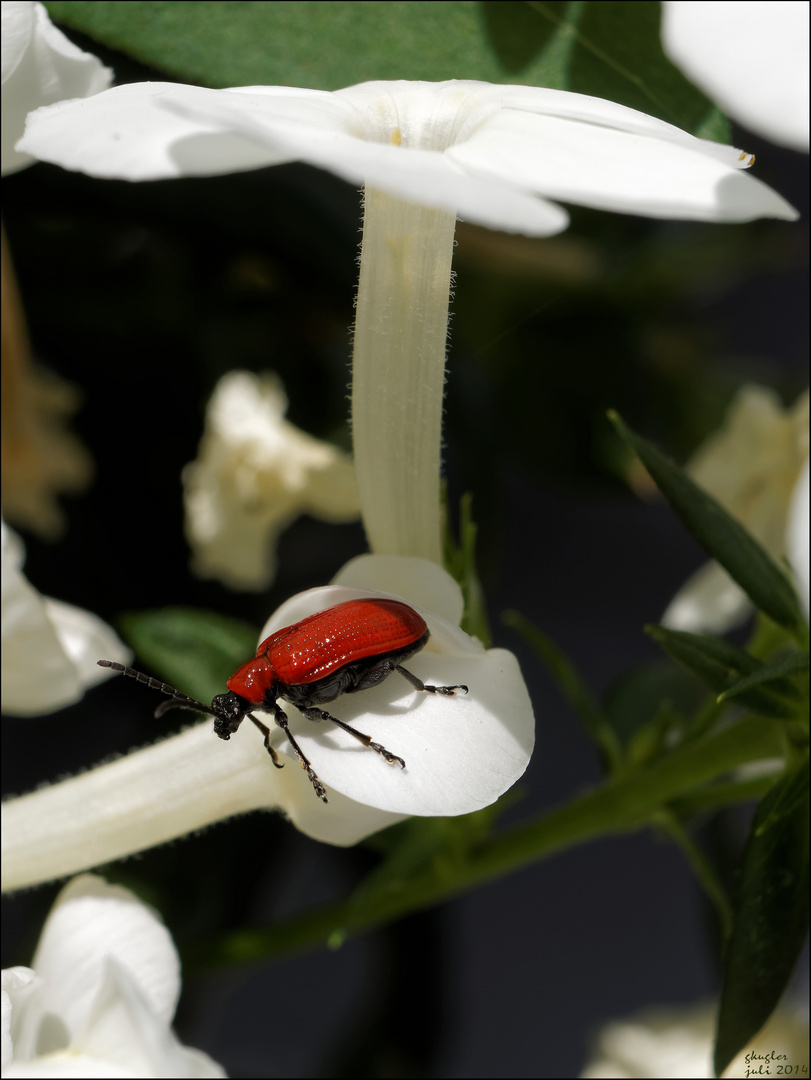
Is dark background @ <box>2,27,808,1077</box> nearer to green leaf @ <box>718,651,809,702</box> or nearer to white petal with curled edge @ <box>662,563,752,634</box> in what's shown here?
white petal with curled edge @ <box>662,563,752,634</box>

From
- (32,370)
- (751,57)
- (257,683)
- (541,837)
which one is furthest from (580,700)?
(32,370)

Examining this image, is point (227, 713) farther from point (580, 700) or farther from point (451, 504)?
point (451, 504)

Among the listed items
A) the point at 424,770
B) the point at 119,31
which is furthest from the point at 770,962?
the point at 119,31

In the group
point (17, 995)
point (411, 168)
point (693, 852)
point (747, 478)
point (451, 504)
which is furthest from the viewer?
point (451, 504)

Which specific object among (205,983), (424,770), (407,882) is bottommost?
(205,983)

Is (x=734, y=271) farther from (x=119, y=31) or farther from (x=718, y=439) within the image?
(x=119, y=31)

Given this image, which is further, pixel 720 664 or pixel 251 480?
pixel 251 480

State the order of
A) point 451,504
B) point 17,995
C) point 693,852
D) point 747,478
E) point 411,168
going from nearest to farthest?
point 411,168, point 17,995, point 693,852, point 747,478, point 451,504
